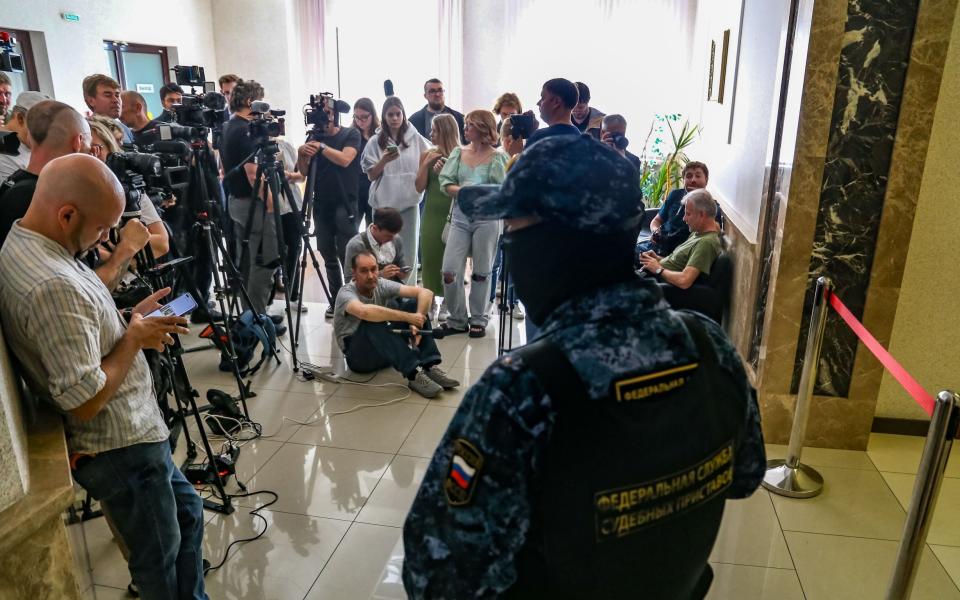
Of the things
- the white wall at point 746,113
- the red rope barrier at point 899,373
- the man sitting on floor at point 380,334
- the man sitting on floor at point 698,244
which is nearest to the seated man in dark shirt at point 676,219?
the white wall at point 746,113

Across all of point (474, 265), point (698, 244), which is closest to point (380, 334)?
point (474, 265)

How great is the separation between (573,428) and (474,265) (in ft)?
12.1

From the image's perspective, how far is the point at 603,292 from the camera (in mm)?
936

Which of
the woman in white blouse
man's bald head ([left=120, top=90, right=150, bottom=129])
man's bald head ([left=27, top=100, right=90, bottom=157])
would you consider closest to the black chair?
the woman in white blouse

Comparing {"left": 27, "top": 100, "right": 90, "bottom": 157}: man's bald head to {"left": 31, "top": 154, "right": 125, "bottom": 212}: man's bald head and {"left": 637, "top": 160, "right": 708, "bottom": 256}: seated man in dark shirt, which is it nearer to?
{"left": 31, "top": 154, "right": 125, "bottom": 212}: man's bald head

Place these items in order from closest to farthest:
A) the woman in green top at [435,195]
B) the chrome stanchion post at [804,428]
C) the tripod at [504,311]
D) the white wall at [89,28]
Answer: the chrome stanchion post at [804,428]
the tripod at [504,311]
the woman in green top at [435,195]
the white wall at [89,28]

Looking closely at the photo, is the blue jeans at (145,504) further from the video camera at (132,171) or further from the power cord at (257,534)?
the video camera at (132,171)

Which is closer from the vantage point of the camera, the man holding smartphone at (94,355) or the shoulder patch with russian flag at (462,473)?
the shoulder patch with russian flag at (462,473)

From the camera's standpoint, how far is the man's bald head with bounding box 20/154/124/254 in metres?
1.50

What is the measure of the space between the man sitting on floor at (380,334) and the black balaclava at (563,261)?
276 centimetres

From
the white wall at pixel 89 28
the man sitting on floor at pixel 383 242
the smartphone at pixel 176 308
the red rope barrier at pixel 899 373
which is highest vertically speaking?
the white wall at pixel 89 28

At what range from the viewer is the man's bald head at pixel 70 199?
1.50m

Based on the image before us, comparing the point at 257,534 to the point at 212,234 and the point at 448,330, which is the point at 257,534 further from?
the point at 448,330

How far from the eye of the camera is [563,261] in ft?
3.06
